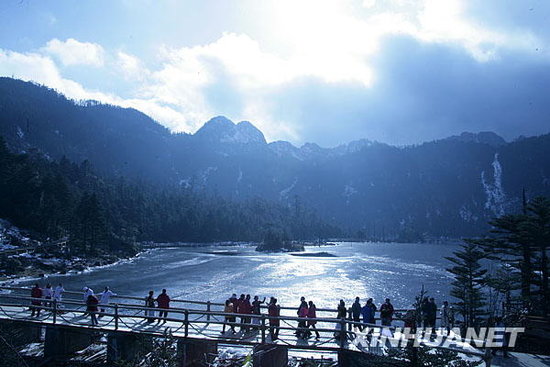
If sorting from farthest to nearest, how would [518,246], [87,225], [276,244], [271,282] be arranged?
[276,244] → [87,225] → [271,282] → [518,246]

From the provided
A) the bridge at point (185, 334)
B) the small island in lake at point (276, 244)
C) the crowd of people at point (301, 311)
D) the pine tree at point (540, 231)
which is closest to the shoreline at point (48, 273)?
the bridge at point (185, 334)

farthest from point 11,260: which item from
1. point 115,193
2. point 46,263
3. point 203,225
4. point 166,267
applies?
point 203,225

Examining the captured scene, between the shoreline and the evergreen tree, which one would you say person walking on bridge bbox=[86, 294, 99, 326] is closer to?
the shoreline

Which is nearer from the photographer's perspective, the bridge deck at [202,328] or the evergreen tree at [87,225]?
the bridge deck at [202,328]

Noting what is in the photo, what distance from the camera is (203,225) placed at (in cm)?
19538

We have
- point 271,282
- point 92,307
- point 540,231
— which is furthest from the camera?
point 271,282

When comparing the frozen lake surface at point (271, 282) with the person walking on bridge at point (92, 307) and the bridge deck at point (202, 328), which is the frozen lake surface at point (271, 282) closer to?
the bridge deck at point (202, 328)

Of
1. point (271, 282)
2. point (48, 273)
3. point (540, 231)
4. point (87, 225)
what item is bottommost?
point (271, 282)

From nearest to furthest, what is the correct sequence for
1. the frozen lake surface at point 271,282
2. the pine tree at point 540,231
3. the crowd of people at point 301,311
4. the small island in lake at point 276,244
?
the crowd of people at point 301,311 < the pine tree at point 540,231 < the frozen lake surface at point 271,282 < the small island in lake at point 276,244

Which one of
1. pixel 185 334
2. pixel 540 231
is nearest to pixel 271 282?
pixel 540 231

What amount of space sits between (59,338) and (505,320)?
2320 cm

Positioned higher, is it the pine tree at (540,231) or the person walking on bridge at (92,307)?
the pine tree at (540,231)

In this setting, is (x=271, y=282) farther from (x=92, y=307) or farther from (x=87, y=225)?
(x=92, y=307)

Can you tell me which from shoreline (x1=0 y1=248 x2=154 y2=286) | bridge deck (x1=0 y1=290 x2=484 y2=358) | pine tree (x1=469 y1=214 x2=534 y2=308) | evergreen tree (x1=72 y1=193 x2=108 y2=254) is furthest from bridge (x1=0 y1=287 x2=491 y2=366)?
evergreen tree (x1=72 y1=193 x2=108 y2=254)
